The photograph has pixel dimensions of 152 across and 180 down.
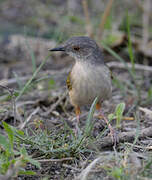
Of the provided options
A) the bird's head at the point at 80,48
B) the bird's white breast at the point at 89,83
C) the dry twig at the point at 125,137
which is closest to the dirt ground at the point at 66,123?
the dry twig at the point at 125,137

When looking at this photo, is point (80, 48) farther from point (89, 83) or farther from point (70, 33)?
point (70, 33)

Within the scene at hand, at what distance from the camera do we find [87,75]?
5020 mm

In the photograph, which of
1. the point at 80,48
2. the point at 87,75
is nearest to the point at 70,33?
the point at 80,48

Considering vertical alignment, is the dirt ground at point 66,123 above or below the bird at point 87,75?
below

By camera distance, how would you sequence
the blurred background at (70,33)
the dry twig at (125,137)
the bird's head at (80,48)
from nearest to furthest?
the dry twig at (125,137), the bird's head at (80,48), the blurred background at (70,33)

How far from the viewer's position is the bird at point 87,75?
16.4 ft

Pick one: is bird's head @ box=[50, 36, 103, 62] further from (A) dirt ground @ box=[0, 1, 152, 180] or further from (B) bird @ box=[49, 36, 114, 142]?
(A) dirt ground @ box=[0, 1, 152, 180]

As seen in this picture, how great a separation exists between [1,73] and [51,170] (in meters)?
Result: 4.75

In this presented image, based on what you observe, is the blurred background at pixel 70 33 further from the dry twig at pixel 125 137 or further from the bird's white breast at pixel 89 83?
the dry twig at pixel 125 137

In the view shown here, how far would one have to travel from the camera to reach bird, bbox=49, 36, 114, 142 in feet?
16.4

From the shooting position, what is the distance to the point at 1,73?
26.2 ft

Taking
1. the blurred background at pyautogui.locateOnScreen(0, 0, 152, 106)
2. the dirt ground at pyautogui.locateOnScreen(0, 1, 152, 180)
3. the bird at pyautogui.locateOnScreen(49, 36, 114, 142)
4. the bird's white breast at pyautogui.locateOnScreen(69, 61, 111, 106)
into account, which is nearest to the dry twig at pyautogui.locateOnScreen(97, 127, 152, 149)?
the dirt ground at pyautogui.locateOnScreen(0, 1, 152, 180)

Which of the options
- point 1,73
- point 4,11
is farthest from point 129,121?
point 4,11

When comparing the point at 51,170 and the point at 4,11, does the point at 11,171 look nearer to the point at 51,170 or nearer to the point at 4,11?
the point at 51,170
